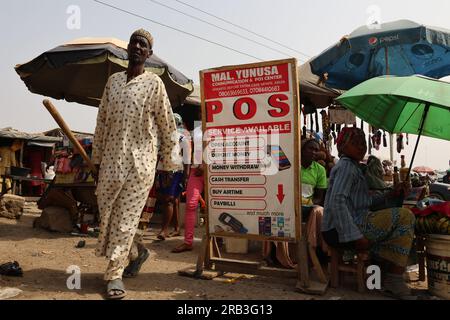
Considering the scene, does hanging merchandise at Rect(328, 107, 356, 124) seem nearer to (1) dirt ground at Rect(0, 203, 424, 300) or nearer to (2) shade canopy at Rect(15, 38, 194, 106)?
(2) shade canopy at Rect(15, 38, 194, 106)

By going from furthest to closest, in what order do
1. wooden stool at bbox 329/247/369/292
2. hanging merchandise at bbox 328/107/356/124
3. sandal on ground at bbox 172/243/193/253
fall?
hanging merchandise at bbox 328/107/356/124 → sandal on ground at bbox 172/243/193/253 → wooden stool at bbox 329/247/369/292

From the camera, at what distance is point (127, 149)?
328 centimetres

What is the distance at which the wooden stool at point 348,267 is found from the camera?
3.62m

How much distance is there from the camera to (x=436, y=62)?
650 centimetres

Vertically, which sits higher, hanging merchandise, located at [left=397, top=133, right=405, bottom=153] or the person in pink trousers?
hanging merchandise, located at [left=397, top=133, right=405, bottom=153]

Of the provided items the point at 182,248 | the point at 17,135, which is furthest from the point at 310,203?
the point at 17,135

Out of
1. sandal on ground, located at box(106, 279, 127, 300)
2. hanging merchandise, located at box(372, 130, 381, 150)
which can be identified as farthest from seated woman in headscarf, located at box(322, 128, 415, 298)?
hanging merchandise, located at box(372, 130, 381, 150)

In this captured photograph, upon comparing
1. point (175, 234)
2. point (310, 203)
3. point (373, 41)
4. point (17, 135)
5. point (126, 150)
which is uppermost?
point (373, 41)

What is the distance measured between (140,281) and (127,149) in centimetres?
128

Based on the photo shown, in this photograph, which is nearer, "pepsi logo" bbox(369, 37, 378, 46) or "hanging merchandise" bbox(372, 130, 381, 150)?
"pepsi logo" bbox(369, 37, 378, 46)

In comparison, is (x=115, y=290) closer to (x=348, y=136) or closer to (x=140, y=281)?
(x=140, y=281)

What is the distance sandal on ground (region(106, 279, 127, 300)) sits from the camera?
3.01m

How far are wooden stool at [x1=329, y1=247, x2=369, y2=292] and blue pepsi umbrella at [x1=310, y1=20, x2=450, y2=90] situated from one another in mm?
3388
